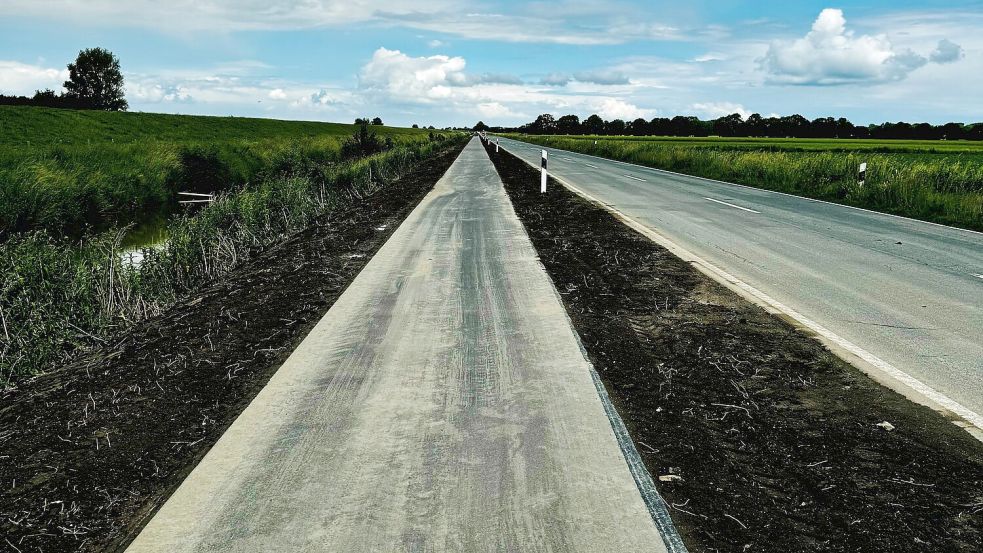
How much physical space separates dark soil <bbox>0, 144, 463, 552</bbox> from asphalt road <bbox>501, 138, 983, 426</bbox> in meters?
4.91

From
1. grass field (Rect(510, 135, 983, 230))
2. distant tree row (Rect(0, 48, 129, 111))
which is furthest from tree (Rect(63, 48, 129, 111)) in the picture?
grass field (Rect(510, 135, 983, 230))

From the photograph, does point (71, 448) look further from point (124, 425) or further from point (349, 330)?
point (349, 330)

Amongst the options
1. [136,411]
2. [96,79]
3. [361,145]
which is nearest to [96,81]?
[96,79]

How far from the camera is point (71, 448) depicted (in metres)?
3.58

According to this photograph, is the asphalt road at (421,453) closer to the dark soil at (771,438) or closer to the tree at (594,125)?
the dark soil at (771,438)

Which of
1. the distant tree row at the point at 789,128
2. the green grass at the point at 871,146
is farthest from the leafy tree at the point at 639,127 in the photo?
the green grass at the point at 871,146

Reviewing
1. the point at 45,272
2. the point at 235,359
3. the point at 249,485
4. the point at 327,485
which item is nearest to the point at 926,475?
the point at 327,485

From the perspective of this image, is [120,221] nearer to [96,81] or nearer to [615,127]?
[96,81]

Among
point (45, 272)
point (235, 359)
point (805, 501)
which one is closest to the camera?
point (805, 501)

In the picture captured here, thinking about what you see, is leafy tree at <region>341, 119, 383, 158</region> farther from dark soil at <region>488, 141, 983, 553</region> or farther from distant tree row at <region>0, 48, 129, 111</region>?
distant tree row at <region>0, 48, 129, 111</region>

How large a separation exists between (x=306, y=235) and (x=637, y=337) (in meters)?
8.21

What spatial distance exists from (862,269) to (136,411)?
8.55m

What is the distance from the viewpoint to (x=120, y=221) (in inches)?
627

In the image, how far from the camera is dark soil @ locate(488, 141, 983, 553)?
279 centimetres
